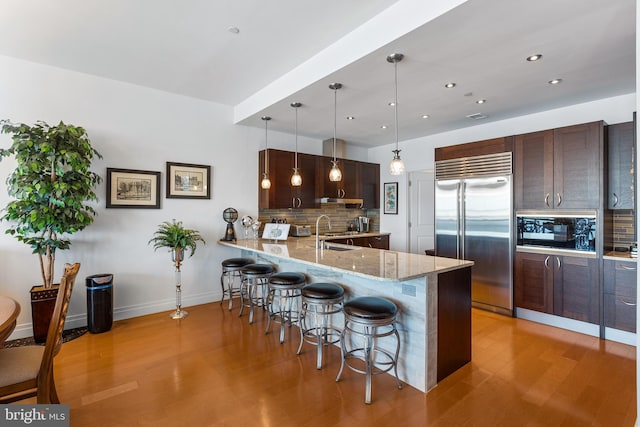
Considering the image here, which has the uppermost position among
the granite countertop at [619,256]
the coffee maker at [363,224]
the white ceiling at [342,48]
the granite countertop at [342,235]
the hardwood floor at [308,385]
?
the white ceiling at [342,48]

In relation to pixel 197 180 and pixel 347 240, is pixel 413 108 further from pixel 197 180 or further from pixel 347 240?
pixel 197 180

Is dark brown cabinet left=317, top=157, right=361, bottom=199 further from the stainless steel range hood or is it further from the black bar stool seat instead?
the black bar stool seat

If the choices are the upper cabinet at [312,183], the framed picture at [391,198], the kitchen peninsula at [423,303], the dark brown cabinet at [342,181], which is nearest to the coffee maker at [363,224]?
the upper cabinet at [312,183]

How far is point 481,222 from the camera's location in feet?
13.6

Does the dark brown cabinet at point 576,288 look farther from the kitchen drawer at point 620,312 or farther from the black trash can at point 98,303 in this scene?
the black trash can at point 98,303

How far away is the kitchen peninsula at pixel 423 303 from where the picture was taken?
232 cm

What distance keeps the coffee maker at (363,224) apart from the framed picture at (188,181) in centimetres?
318

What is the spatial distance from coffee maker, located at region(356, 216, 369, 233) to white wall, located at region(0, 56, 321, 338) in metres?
2.44

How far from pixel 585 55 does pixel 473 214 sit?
6.92 ft

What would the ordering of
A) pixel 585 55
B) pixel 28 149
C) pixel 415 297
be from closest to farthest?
pixel 415 297 → pixel 585 55 → pixel 28 149

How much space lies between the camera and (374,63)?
2.73 m

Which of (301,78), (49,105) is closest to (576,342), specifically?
(301,78)

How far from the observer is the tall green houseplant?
289cm

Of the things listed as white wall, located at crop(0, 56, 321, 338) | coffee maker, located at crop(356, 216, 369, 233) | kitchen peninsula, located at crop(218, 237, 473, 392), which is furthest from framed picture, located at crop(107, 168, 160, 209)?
coffee maker, located at crop(356, 216, 369, 233)
